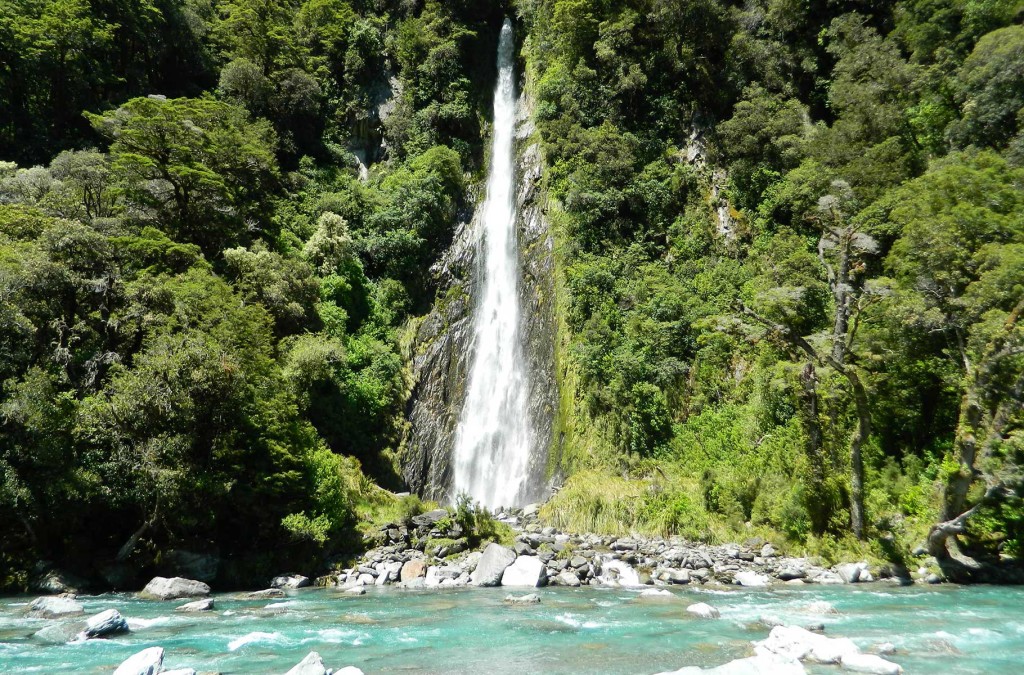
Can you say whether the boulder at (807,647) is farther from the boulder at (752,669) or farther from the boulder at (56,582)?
the boulder at (56,582)

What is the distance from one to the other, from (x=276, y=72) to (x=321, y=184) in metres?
7.14

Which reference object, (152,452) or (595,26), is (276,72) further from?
(152,452)

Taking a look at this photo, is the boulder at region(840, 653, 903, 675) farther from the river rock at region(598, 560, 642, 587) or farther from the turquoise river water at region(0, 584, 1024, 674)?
the river rock at region(598, 560, 642, 587)

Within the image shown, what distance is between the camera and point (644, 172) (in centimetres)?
2619

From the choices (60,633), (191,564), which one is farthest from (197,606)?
(191,564)

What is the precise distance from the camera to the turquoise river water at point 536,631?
24.6 ft

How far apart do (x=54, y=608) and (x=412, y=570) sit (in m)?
7.22

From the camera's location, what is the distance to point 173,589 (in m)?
13.0

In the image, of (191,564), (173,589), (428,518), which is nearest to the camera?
(173,589)

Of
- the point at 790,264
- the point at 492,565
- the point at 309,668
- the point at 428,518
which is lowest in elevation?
the point at 492,565

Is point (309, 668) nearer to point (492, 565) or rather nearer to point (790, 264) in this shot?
point (492, 565)

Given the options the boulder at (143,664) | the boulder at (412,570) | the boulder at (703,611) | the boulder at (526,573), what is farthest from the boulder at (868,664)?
the boulder at (412,570)

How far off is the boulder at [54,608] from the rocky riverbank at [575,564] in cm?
527

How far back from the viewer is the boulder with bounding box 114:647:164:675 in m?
6.43
